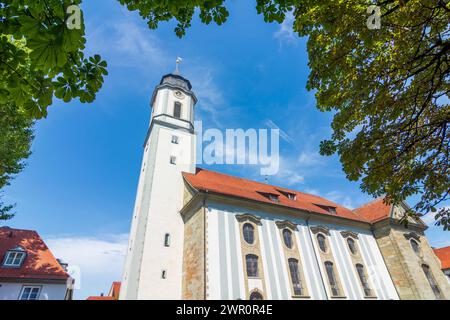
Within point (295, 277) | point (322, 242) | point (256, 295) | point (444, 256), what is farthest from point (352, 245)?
point (444, 256)

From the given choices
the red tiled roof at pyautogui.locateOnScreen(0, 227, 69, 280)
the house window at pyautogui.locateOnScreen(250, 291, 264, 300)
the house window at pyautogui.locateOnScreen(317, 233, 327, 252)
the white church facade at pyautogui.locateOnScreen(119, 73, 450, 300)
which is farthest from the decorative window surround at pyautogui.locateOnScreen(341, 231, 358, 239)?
the red tiled roof at pyautogui.locateOnScreen(0, 227, 69, 280)

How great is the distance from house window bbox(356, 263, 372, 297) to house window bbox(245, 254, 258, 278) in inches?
431

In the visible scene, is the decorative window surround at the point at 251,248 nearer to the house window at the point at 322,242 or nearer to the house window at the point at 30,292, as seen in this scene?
the house window at the point at 322,242

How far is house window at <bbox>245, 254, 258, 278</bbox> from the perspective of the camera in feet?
50.8

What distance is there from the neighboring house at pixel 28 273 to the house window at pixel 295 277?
52.6ft

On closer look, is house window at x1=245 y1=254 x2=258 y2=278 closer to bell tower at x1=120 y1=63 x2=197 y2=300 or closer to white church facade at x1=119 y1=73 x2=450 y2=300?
white church facade at x1=119 y1=73 x2=450 y2=300

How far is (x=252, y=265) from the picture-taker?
15.8 metres

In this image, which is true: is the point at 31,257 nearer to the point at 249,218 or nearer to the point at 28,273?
the point at 28,273

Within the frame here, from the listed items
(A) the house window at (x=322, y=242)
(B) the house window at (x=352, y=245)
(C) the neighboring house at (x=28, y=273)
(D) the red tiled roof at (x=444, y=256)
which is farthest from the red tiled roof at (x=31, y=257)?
(D) the red tiled roof at (x=444, y=256)

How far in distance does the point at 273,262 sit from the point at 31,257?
18060 mm

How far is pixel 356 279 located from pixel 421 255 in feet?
32.3

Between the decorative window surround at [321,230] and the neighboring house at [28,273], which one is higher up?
the decorative window surround at [321,230]

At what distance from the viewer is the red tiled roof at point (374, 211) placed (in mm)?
24734
